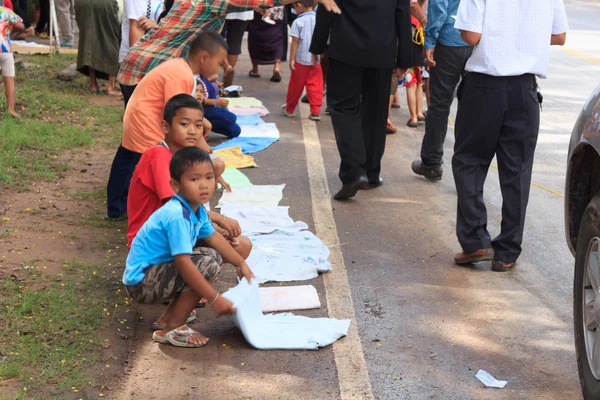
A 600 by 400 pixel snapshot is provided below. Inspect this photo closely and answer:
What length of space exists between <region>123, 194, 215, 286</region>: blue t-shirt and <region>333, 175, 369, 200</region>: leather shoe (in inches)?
112

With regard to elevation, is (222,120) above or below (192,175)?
below

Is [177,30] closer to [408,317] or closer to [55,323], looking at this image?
[55,323]

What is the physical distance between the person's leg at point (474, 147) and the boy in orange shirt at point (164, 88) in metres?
1.58

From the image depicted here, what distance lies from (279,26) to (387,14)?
682 cm

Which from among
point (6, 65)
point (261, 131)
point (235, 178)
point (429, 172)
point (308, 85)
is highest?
point (6, 65)

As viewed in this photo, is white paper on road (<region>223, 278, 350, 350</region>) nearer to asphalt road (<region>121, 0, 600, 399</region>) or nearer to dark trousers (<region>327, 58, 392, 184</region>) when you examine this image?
asphalt road (<region>121, 0, 600, 399</region>)

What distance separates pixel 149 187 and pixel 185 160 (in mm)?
658

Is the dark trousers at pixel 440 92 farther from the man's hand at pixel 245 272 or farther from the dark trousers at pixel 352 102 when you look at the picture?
the man's hand at pixel 245 272

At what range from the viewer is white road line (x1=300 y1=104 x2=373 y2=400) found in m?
4.23

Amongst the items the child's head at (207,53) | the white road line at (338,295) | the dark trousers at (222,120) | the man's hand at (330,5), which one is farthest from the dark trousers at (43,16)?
the child's head at (207,53)

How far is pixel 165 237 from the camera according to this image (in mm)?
4539

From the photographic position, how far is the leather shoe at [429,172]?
8.18 meters

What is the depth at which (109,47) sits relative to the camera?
11.8m

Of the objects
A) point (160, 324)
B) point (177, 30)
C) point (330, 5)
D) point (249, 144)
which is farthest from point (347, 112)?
point (160, 324)
